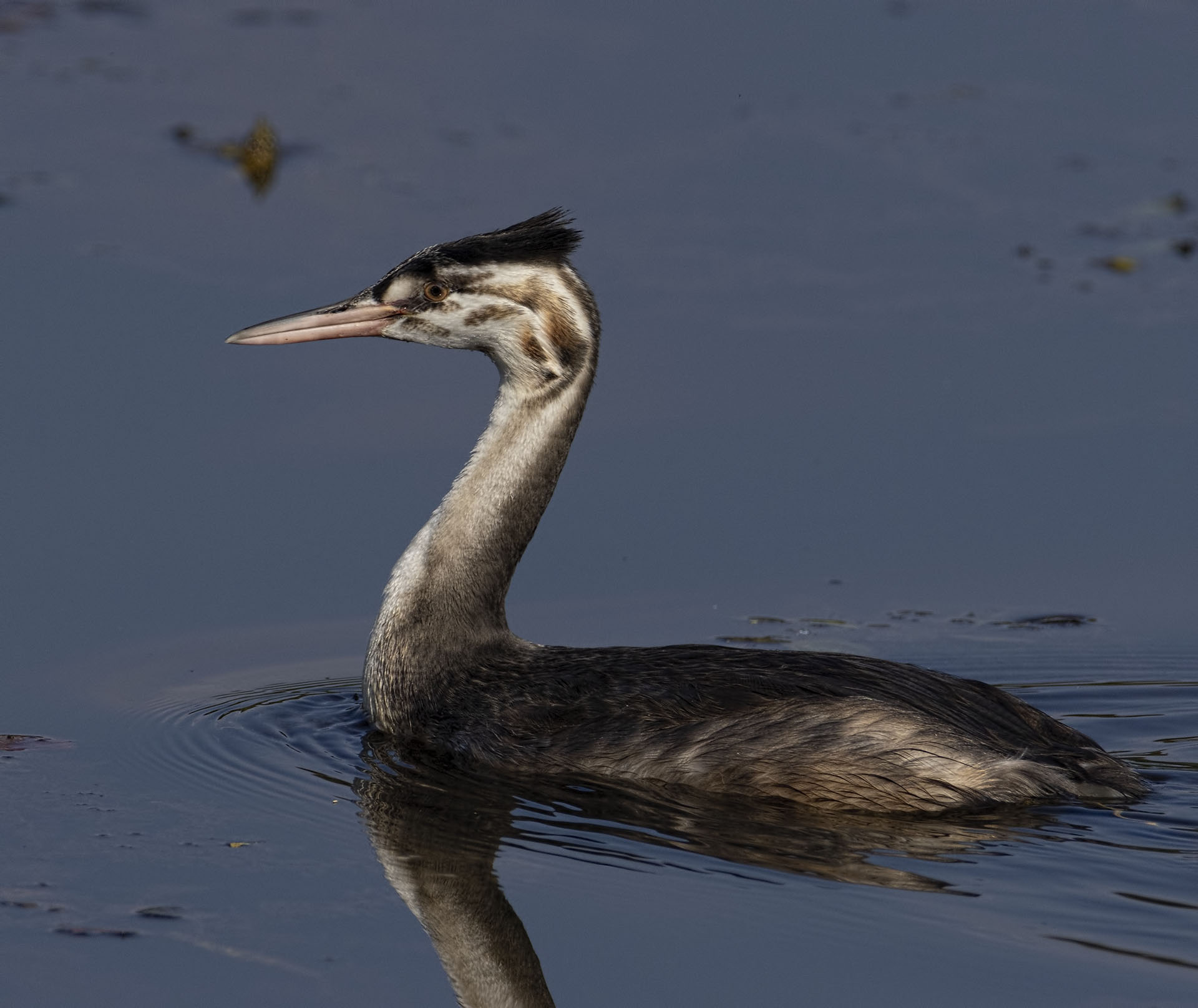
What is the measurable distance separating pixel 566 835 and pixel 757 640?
2.44m

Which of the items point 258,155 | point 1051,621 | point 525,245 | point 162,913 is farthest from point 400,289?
point 258,155

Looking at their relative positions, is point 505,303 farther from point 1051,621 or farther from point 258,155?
point 258,155

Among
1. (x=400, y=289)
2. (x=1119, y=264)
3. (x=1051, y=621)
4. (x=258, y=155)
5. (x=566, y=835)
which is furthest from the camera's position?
(x=258, y=155)

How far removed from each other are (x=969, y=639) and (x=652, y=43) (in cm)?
914

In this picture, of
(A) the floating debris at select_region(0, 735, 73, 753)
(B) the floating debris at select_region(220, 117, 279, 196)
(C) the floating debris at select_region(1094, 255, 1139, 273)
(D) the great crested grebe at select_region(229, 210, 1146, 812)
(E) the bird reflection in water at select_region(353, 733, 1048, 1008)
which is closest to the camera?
(E) the bird reflection in water at select_region(353, 733, 1048, 1008)

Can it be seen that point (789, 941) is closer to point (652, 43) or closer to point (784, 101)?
point (784, 101)

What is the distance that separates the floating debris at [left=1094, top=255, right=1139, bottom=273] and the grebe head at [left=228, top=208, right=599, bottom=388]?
5.93 metres

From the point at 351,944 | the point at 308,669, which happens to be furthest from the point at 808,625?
the point at 351,944

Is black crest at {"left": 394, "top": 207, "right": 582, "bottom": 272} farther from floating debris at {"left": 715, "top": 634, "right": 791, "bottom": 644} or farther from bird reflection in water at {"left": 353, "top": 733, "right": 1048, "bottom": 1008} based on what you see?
bird reflection in water at {"left": 353, "top": 733, "right": 1048, "bottom": 1008}

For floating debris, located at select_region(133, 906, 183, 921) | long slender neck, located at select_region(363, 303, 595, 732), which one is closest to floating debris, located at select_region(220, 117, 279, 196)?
long slender neck, located at select_region(363, 303, 595, 732)

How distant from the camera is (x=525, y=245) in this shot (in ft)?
32.7

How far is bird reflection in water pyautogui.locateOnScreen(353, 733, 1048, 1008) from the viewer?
802 cm

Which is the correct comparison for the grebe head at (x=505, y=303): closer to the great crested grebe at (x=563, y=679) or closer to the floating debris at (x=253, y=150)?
the great crested grebe at (x=563, y=679)

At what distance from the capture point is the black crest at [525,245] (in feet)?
32.7
